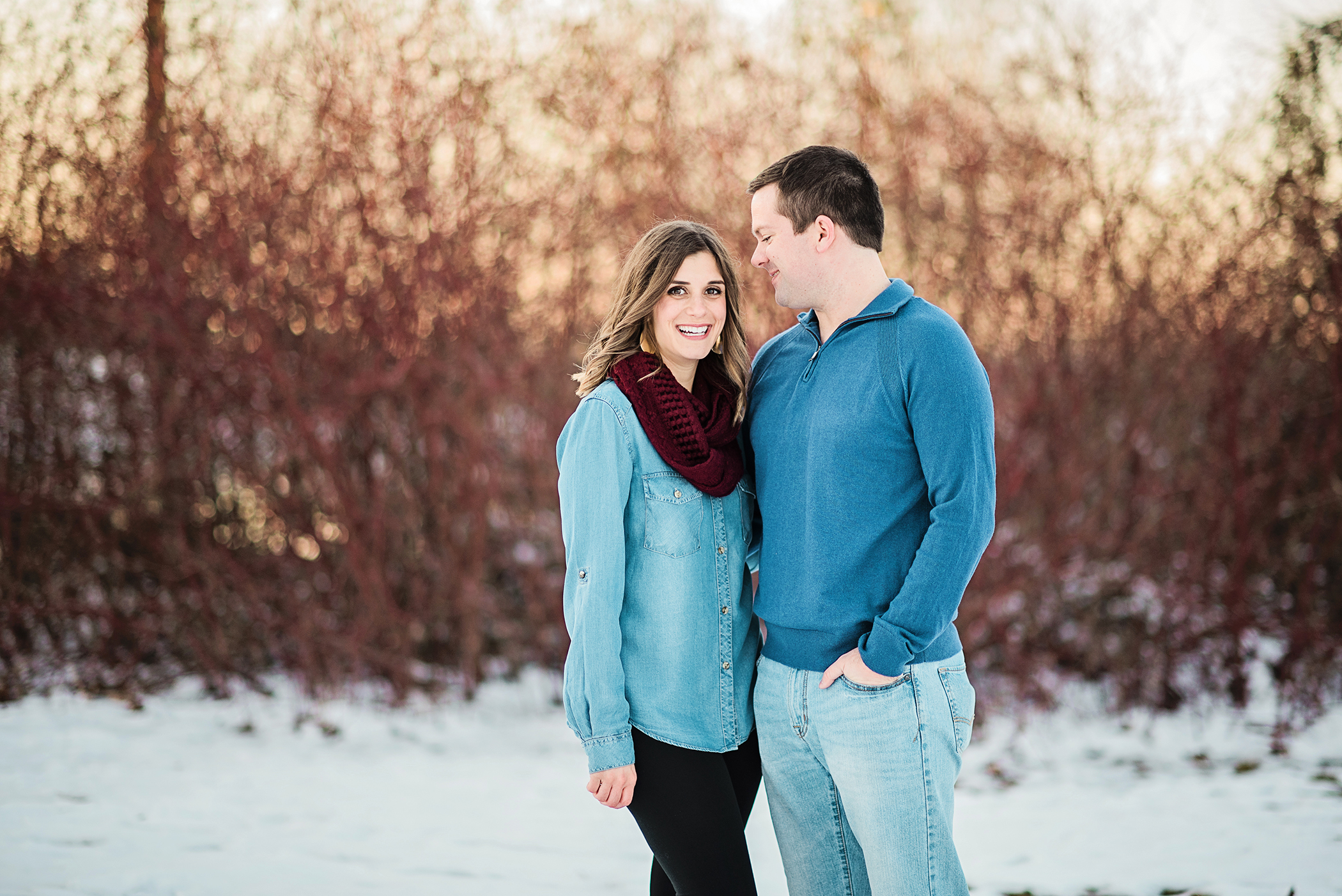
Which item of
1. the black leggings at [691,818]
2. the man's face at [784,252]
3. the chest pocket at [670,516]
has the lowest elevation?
the black leggings at [691,818]

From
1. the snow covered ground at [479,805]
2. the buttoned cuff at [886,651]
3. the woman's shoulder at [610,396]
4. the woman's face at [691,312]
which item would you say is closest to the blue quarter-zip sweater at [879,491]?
the buttoned cuff at [886,651]

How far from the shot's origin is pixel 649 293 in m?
1.96

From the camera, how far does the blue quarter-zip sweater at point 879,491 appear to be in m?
1.67

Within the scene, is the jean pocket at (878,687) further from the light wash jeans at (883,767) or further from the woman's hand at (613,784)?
the woman's hand at (613,784)

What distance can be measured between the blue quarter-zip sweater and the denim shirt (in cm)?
10

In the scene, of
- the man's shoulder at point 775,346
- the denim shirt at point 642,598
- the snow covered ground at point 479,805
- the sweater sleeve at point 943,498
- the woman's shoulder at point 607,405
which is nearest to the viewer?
the sweater sleeve at point 943,498

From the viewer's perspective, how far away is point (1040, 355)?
4.50m

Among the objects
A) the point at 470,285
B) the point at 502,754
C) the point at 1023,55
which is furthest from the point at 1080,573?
the point at 470,285

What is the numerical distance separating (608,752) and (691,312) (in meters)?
0.89

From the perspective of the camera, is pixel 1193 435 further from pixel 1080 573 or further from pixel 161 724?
pixel 161 724

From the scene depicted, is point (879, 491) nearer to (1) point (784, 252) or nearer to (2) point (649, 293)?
(1) point (784, 252)

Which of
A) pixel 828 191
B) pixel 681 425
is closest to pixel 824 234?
pixel 828 191

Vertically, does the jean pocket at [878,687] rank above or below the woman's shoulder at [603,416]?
below

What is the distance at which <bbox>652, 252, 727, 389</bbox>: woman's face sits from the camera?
1.96m
